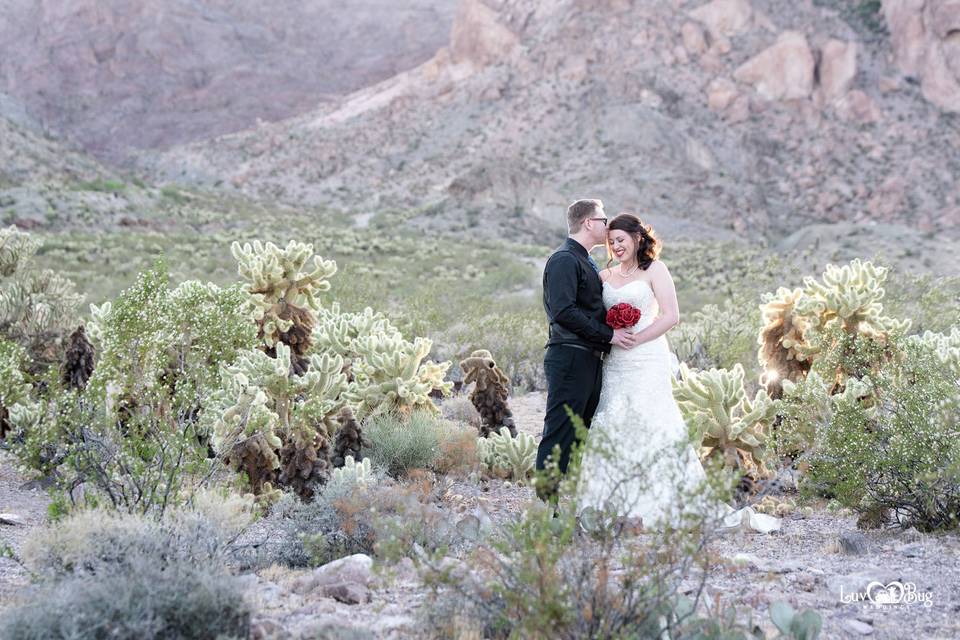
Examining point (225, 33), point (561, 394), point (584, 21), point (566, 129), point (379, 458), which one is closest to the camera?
point (561, 394)

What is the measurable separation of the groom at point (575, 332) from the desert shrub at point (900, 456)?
1.27 meters

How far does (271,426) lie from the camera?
5461 mm

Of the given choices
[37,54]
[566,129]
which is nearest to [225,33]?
[37,54]

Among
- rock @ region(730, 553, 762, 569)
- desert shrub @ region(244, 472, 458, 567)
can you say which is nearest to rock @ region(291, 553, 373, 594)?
desert shrub @ region(244, 472, 458, 567)

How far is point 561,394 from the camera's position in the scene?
5.09 meters

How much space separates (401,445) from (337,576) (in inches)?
97.2

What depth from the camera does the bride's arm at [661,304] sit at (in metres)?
5.09

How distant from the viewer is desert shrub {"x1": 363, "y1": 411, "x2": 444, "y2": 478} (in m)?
6.23

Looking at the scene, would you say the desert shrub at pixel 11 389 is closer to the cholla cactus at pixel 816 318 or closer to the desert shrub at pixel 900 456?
the desert shrub at pixel 900 456

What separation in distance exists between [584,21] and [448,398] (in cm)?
4987

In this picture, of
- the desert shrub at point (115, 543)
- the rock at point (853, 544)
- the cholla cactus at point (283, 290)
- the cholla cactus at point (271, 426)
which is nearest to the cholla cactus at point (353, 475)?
the cholla cactus at point (271, 426)

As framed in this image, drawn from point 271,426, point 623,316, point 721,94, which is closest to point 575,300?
point 623,316

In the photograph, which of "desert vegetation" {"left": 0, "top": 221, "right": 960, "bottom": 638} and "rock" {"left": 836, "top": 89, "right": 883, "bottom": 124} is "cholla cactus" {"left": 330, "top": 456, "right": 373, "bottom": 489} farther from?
"rock" {"left": 836, "top": 89, "right": 883, "bottom": 124}

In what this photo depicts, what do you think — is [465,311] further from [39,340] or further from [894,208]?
[894,208]
